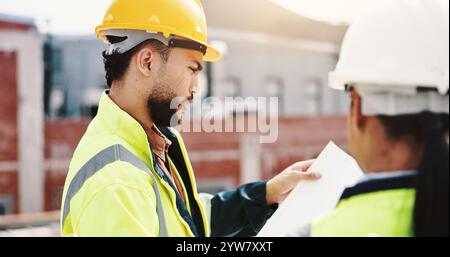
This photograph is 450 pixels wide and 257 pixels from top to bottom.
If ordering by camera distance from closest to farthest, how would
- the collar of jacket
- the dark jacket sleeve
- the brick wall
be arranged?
the collar of jacket, the dark jacket sleeve, the brick wall

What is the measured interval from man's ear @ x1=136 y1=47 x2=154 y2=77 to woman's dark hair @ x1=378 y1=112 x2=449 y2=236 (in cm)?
70

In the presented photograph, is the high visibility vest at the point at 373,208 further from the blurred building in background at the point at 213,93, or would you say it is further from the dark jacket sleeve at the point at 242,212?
the blurred building in background at the point at 213,93

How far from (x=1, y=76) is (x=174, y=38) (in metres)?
10.3

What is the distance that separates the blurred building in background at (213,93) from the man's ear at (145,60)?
27.0ft

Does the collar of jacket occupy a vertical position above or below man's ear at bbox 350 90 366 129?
below

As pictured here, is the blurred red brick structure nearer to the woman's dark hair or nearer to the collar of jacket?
the collar of jacket

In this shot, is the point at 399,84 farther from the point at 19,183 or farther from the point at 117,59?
the point at 19,183

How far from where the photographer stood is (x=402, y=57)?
1159mm

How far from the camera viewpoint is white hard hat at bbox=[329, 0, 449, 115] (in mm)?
1137

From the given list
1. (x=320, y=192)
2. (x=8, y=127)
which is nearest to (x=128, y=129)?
(x=320, y=192)

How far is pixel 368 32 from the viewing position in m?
1.19

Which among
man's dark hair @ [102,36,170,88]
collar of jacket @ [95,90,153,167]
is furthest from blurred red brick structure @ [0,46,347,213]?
collar of jacket @ [95,90,153,167]

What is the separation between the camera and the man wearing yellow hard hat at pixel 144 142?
132cm
